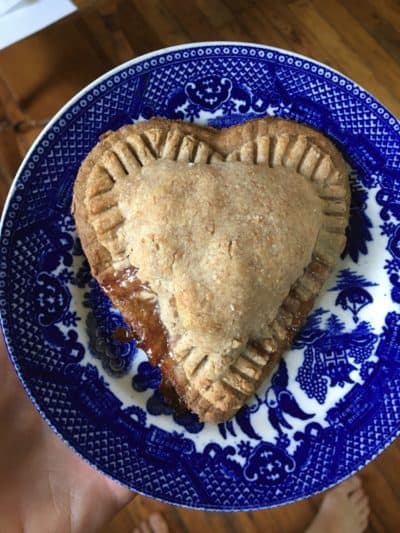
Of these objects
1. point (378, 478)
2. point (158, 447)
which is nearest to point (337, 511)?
point (378, 478)

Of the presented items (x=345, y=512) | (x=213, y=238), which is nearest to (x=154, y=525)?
(x=345, y=512)

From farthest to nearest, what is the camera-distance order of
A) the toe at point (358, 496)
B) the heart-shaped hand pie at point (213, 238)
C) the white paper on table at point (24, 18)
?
the toe at point (358, 496)
the white paper on table at point (24, 18)
the heart-shaped hand pie at point (213, 238)

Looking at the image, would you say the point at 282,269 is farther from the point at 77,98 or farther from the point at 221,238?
the point at 77,98

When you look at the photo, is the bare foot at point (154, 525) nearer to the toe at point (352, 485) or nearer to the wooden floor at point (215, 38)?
the wooden floor at point (215, 38)

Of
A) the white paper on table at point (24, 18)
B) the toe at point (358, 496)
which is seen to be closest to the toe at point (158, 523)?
the toe at point (358, 496)

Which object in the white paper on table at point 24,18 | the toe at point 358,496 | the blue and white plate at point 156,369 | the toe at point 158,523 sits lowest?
the toe at point 358,496

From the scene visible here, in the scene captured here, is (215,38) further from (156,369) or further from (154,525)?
(154,525)
